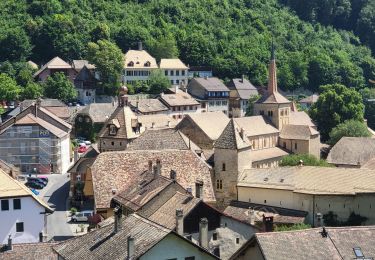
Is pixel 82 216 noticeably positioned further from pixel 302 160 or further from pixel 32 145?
pixel 302 160

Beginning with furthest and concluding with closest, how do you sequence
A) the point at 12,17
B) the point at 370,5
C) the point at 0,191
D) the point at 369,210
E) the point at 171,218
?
1. the point at 370,5
2. the point at 12,17
3. the point at 369,210
4. the point at 0,191
5. the point at 171,218

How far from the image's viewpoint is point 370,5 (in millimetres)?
197500

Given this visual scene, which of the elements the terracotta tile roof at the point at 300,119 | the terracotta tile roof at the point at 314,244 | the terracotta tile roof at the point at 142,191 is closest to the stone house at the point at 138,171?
the terracotta tile roof at the point at 142,191

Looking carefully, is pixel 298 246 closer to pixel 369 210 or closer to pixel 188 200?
pixel 188 200

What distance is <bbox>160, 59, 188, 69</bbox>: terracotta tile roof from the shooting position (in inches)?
5123

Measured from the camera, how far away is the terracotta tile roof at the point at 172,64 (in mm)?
130125

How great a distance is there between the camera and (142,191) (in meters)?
50.5

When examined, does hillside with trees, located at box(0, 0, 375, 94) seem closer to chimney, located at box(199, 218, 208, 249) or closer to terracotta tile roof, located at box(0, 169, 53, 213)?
terracotta tile roof, located at box(0, 169, 53, 213)

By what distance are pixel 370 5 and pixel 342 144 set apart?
125m

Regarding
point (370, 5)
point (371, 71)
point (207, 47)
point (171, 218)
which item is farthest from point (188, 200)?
point (370, 5)

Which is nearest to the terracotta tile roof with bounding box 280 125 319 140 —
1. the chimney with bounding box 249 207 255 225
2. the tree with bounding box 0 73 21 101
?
the chimney with bounding box 249 207 255 225

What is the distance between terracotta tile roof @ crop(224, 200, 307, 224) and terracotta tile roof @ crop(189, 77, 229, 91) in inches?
2541

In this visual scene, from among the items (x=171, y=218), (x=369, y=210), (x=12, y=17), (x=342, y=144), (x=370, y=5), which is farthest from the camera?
(x=370, y=5)

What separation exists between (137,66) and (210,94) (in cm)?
1406
